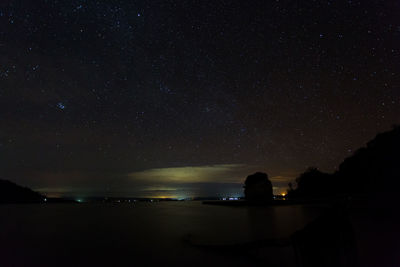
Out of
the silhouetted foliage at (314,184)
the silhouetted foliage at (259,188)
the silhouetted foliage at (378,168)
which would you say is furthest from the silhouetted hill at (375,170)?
the silhouetted foliage at (259,188)

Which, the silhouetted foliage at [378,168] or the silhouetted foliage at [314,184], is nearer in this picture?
the silhouetted foliage at [378,168]

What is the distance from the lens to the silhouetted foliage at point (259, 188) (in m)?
103

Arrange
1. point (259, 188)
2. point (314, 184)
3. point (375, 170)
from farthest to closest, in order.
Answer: point (259, 188) → point (314, 184) → point (375, 170)

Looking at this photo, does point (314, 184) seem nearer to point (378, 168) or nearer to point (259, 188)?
point (259, 188)

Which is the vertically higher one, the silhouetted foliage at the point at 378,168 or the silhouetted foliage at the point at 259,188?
the silhouetted foliage at the point at 378,168

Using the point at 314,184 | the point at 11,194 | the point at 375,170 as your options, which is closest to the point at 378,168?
the point at 375,170

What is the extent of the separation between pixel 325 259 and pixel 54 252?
1855 centimetres

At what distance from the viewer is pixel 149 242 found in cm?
2216

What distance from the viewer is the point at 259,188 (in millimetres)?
104438

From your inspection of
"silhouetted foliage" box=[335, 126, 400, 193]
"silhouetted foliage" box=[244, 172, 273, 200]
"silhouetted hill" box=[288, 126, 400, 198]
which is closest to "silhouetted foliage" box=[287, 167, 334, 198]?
"silhouetted hill" box=[288, 126, 400, 198]

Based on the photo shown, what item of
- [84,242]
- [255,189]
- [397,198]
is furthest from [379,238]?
[255,189]

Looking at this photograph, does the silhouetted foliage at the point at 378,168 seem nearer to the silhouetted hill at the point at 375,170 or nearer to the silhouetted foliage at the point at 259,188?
the silhouetted hill at the point at 375,170

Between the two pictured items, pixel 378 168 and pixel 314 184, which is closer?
pixel 378 168

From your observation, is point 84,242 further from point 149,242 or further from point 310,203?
point 310,203
